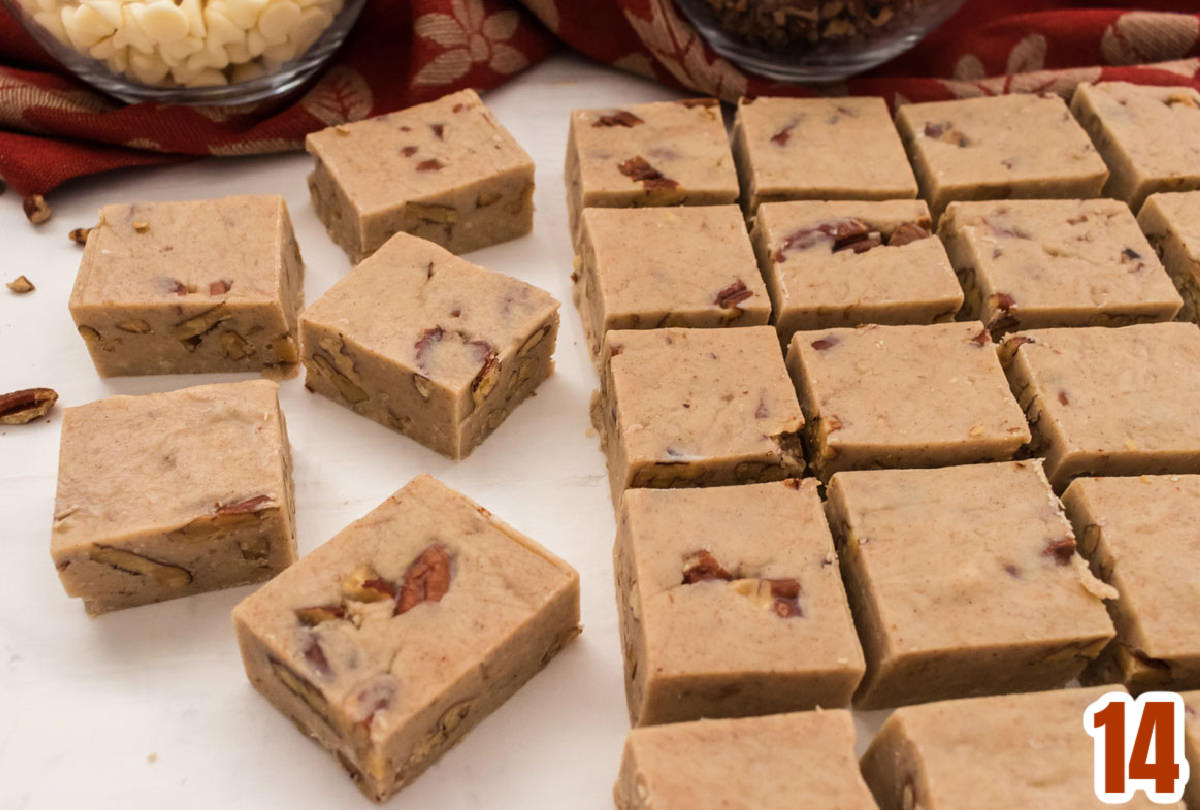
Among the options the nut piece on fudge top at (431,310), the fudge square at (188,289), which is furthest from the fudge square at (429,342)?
the fudge square at (188,289)

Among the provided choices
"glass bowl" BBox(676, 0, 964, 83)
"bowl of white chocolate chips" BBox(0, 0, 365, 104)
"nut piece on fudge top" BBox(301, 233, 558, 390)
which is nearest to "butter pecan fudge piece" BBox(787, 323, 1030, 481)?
"nut piece on fudge top" BBox(301, 233, 558, 390)

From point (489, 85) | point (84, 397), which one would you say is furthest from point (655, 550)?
point (489, 85)

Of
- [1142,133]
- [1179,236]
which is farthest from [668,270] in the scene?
[1142,133]

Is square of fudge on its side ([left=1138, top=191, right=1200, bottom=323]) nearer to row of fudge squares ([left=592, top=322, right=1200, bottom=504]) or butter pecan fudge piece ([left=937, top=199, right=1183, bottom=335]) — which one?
butter pecan fudge piece ([left=937, top=199, right=1183, bottom=335])

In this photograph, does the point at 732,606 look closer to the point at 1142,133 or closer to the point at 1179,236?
the point at 1179,236

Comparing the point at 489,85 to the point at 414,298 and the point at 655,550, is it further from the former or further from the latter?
the point at 655,550

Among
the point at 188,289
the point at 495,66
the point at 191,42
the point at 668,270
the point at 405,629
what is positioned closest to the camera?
the point at 405,629
